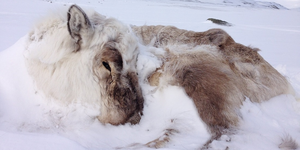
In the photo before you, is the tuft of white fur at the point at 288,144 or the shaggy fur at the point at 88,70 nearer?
the tuft of white fur at the point at 288,144

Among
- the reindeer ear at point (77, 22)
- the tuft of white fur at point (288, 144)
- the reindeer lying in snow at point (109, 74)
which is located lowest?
the tuft of white fur at point (288, 144)

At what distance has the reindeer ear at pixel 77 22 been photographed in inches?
75.0

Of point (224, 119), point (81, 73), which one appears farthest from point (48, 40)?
point (224, 119)

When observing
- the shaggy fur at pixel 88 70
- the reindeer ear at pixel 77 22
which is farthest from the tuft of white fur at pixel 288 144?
the reindeer ear at pixel 77 22

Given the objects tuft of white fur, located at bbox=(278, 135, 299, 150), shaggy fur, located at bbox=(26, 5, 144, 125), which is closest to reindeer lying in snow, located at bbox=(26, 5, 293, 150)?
shaggy fur, located at bbox=(26, 5, 144, 125)

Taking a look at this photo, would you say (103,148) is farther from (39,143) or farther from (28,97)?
(28,97)

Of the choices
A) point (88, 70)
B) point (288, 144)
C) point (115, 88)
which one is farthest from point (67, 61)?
point (288, 144)

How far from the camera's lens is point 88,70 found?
2.08m

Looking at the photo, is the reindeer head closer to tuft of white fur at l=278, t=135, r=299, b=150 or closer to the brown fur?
the brown fur

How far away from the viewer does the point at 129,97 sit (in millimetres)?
2104

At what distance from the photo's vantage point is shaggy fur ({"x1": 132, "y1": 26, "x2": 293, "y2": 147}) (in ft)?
6.80

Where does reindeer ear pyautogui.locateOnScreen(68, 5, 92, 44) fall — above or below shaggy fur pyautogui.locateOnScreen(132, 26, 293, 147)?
above

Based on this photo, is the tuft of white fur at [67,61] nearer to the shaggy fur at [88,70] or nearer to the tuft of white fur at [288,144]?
the shaggy fur at [88,70]

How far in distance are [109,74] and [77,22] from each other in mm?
536
